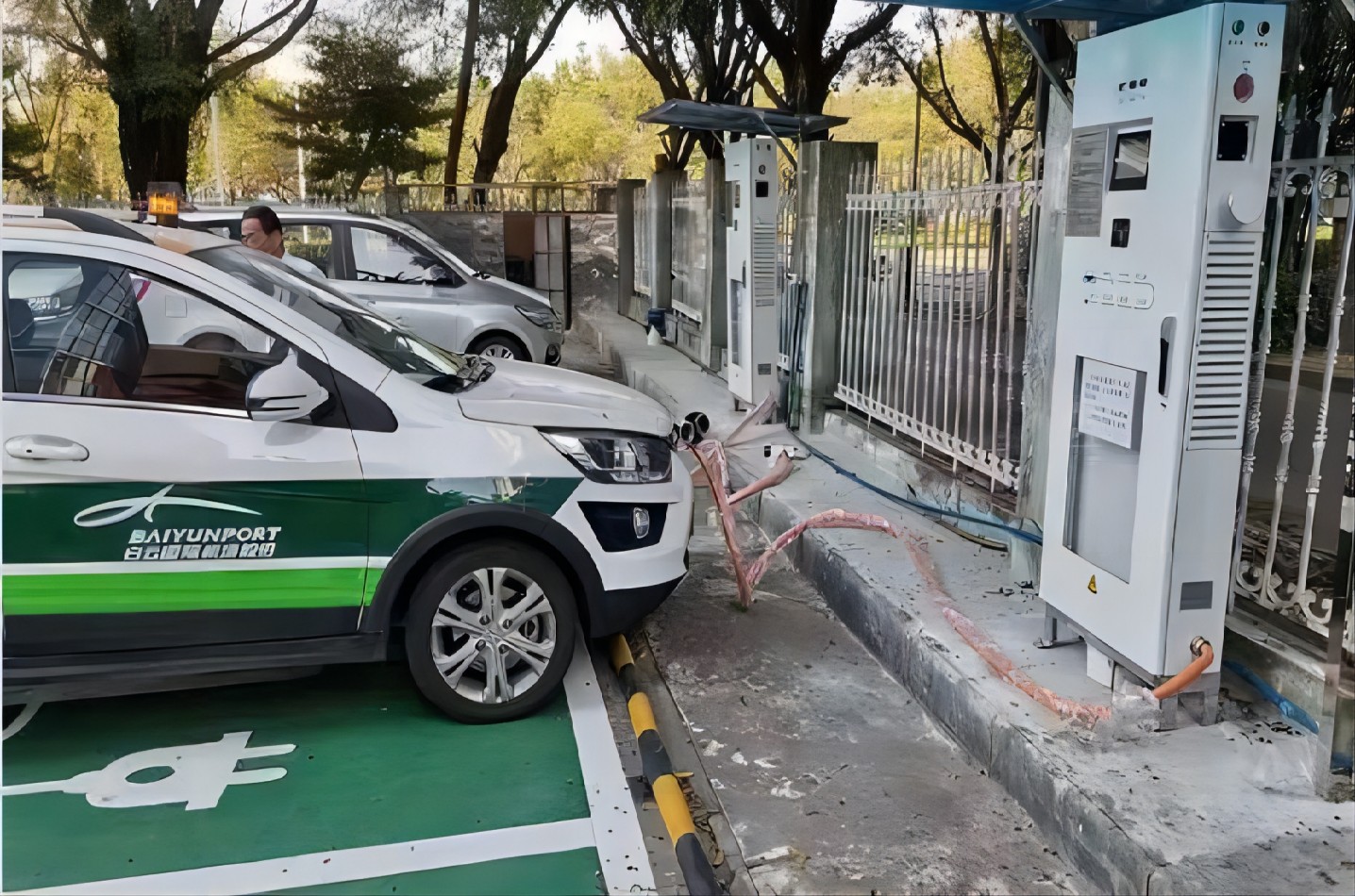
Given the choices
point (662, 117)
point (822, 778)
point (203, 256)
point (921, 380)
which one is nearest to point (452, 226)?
point (662, 117)

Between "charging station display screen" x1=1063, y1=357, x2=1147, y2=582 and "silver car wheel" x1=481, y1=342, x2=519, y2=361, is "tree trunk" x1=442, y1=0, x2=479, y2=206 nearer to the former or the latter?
"silver car wheel" x1=481, y1=342, x2=519, y2=361

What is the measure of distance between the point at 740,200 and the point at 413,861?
21.8ft

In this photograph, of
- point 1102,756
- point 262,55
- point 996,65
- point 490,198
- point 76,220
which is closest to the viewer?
point 1102,756

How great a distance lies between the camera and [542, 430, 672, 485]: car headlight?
173 inches

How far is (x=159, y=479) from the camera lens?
3855mm

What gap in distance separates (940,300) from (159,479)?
185 inches

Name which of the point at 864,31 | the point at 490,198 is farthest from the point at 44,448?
the point at 490,198

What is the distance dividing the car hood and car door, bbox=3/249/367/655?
0.62 m

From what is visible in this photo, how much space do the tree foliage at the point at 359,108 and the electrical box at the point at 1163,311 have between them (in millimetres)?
24393

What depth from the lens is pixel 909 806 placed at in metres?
3.77

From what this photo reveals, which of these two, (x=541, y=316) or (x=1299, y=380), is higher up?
(x=1299, y=380)

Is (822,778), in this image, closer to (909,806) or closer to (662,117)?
(909,806)

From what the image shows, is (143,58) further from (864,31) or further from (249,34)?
(864,31)

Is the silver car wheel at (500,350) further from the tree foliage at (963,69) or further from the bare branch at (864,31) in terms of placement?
the tree foliage at (963,69)
